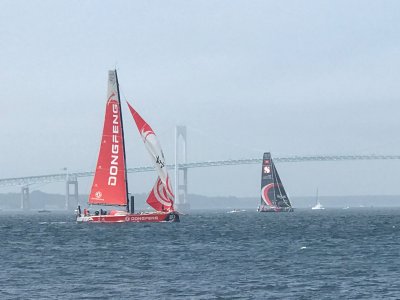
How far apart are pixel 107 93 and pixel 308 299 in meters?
39.2

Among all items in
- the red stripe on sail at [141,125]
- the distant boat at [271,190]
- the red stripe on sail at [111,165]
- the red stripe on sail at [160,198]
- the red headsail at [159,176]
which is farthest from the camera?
the distant boat at [271,190]

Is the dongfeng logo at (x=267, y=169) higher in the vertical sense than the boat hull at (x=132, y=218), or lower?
higher

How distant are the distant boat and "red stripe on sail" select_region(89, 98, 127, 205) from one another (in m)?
60.5

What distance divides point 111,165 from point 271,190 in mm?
63464

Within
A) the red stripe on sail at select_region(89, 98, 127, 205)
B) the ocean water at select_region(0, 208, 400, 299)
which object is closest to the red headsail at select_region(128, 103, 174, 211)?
the red stripe on sail at select_region(89, 98, 127, 205)

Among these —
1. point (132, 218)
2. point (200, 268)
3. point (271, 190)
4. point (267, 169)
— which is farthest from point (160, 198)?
point (271, 190)

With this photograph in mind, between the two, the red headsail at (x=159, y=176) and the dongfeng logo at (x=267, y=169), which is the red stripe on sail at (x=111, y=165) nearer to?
the red headsail at (x=159, y=176)

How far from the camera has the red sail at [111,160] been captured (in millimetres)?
61000

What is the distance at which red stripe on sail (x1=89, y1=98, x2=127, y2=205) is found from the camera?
6097 cm

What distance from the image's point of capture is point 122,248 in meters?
42.6

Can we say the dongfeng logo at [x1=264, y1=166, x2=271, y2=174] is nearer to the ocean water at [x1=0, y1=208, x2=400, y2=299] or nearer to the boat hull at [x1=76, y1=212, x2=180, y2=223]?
the boat hull at [x1=76, y1=212, x2=180, y2=223]

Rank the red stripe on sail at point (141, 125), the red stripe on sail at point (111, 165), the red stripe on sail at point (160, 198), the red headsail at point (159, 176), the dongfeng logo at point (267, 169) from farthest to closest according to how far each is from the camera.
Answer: the dongfeng logo at point (267, 169)
the red stripe on sail at point (160, 198)
the red headsail at point (159, 176)
the red stripe on sail at point (141, 125)
the red stripe on sail at point (111, 165)

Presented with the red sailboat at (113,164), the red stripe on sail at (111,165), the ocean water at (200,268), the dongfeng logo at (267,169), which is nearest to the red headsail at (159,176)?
the red sailboat at (113,164)

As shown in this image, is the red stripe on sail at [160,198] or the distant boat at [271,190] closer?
the red stripe on sail at [160,198]
